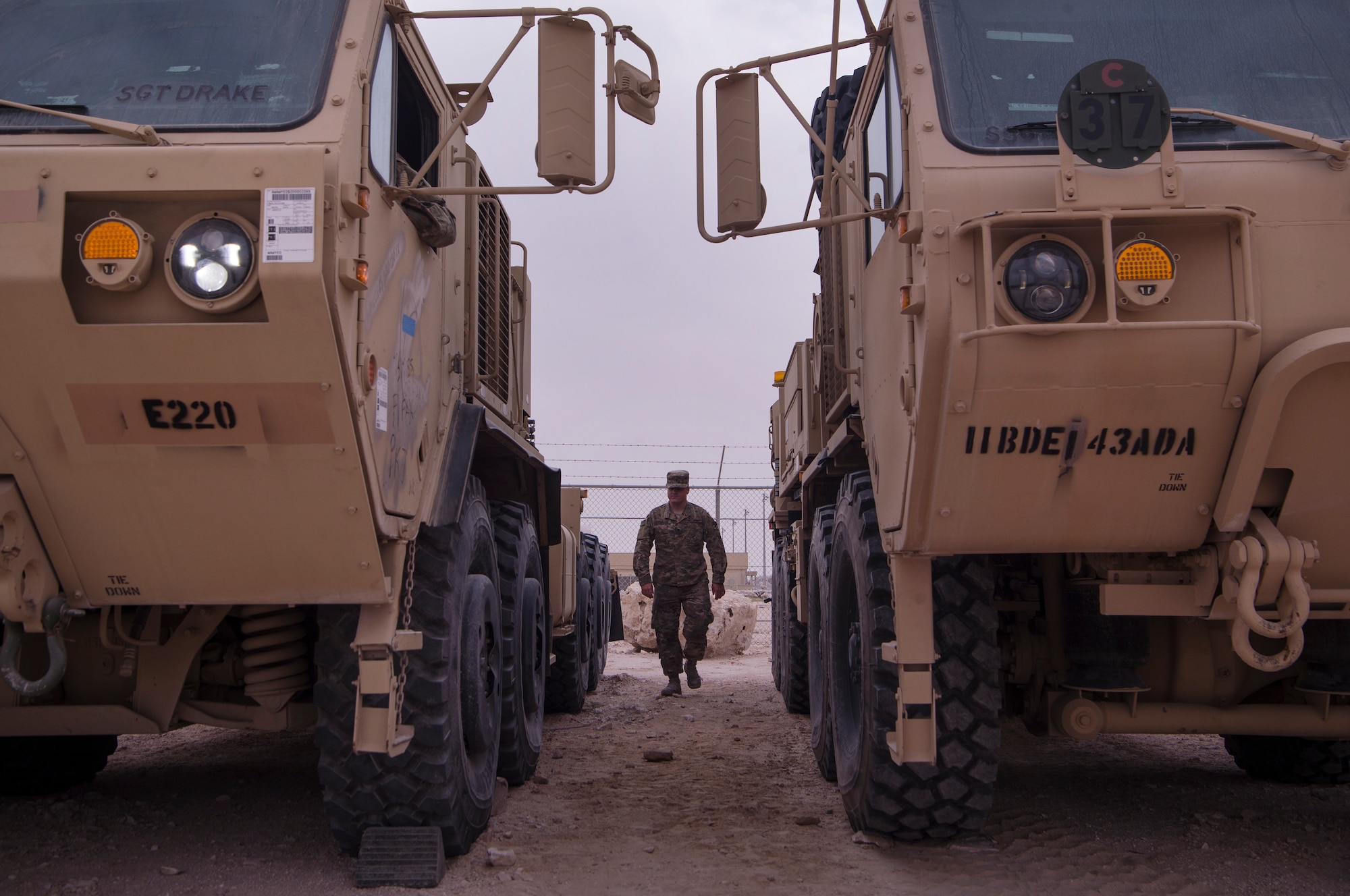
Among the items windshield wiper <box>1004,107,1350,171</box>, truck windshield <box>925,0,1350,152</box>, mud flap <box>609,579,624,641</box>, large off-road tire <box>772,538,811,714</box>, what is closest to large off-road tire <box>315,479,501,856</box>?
truck windshield <box>925,0,1350,152</box>

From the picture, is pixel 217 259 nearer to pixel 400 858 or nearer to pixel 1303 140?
pixel 400 858

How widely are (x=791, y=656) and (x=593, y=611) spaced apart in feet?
7.31

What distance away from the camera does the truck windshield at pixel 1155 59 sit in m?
3.11

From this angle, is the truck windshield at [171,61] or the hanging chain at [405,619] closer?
the truck windshield at [171,61]

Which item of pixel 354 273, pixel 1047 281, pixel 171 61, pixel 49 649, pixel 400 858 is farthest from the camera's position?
pixel 400 858

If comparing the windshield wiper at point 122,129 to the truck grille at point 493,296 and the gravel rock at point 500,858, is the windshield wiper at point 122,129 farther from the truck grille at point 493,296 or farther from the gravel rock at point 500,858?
the gravel rock at point 500,858

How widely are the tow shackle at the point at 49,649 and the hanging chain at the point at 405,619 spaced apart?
90 centimetres

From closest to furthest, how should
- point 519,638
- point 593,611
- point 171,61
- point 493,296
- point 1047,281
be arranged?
point 1047,281, point 171,61, point 519,638, point 493,296, point 593,611

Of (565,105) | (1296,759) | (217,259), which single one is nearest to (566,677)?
(1296,759)

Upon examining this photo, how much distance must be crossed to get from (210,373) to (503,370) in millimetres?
2847

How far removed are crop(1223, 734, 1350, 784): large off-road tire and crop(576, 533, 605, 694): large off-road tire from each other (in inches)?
187

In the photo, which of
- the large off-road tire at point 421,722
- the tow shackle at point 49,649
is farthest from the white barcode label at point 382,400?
the tow shackle at point 49,649

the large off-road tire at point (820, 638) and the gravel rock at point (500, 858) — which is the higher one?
the large off-road tire at point (820, 638)

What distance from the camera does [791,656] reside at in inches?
287
